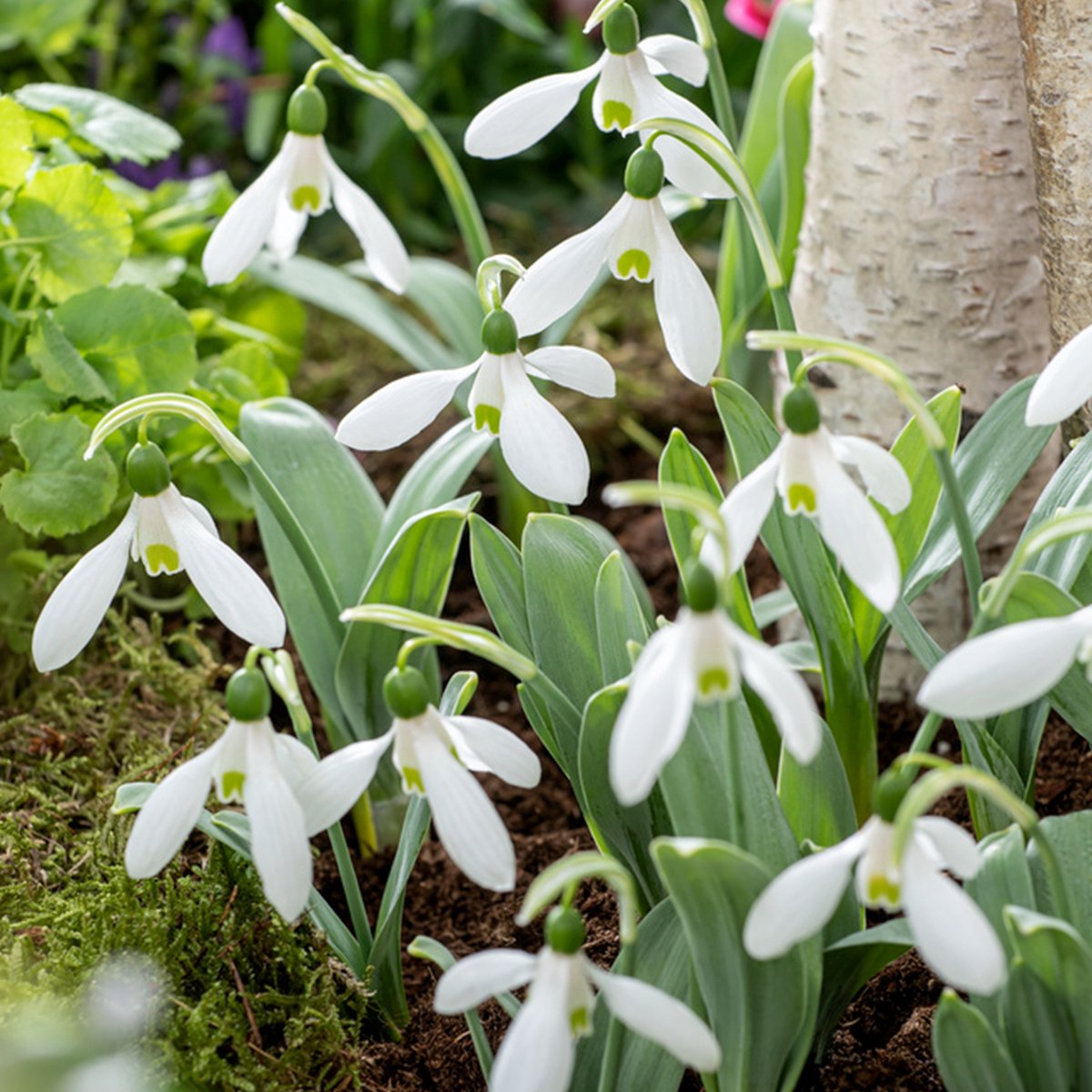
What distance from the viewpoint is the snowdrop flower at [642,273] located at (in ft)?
3.04

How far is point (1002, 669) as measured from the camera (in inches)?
28.4

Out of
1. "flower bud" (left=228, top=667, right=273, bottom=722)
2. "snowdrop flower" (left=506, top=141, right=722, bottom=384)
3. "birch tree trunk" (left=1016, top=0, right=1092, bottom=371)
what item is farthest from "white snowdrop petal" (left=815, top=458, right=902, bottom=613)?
"birch tree trunk" (left=1016, top=0, right=1092, bottom=371)

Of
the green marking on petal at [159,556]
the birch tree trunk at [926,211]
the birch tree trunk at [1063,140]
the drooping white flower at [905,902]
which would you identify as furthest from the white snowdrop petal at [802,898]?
the birch tree trunk at [926,211]

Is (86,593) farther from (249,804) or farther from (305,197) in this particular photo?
(305,197)

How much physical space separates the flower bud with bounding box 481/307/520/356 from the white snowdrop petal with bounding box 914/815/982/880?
0.38 m

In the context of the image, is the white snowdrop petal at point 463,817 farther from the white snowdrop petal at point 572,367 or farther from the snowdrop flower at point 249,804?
the white snowdrop petal at point 572,367

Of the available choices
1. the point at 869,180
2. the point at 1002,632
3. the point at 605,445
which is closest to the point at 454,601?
the point at 605,445

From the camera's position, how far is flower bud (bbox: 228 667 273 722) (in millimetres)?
797

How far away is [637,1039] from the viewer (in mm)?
919

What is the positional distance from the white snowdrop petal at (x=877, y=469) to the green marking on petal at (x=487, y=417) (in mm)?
232

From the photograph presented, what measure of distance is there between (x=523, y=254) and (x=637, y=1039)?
66.6 inches

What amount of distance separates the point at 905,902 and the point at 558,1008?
0.18 m

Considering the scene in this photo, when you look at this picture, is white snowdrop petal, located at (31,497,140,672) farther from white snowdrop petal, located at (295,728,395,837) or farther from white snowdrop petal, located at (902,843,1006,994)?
white snowdrop petal, located at (902,843,1006,994)

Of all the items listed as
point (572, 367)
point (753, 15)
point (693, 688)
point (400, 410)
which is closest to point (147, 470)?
point (400, 410)
